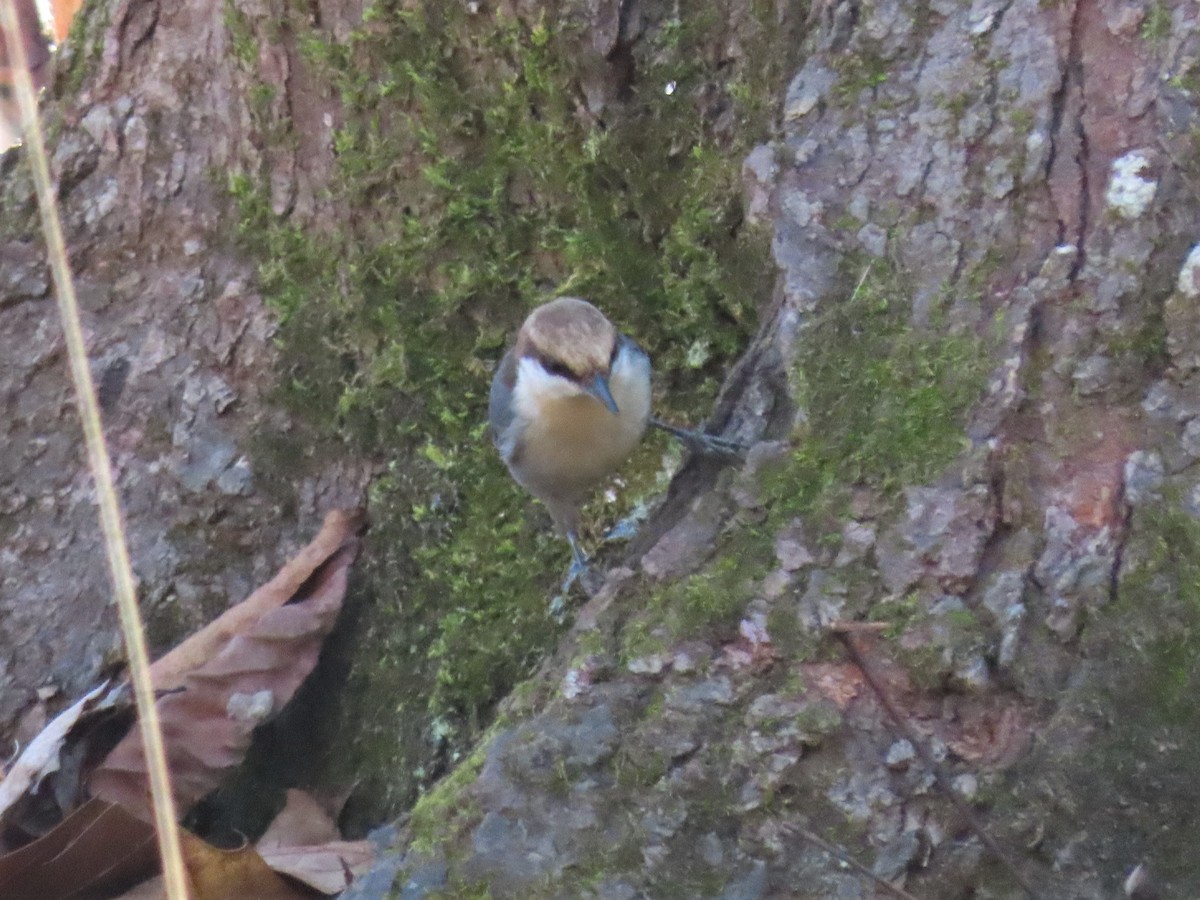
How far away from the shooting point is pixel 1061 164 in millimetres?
2020

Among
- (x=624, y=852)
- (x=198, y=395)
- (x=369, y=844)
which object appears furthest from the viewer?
(x=198, y=395)

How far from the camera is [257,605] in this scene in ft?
8.76

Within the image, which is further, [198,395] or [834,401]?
[198,395]

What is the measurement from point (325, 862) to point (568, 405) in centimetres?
126

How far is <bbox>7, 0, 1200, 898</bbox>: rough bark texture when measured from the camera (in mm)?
1606

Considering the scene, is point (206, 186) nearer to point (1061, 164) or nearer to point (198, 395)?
point (198, 395)

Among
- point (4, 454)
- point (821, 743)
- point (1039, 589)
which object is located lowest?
point (4, 454)

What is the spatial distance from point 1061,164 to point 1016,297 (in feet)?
0.81

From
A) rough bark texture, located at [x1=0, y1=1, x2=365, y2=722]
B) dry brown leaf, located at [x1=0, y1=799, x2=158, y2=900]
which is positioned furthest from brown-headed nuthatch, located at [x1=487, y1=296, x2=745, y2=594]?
dry brown leaf, located at [x1=0, y1=799, x2=158, y2=900]

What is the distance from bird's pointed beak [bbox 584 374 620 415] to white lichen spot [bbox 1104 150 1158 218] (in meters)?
1.15

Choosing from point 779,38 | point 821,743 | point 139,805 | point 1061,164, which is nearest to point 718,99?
point 779,38

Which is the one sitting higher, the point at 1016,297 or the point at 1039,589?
the point at 1016,297

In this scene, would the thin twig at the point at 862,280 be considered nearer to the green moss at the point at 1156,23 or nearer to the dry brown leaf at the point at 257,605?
the green moss at the point at 1156,23

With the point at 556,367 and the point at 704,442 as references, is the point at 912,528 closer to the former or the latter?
the point at 704,442
